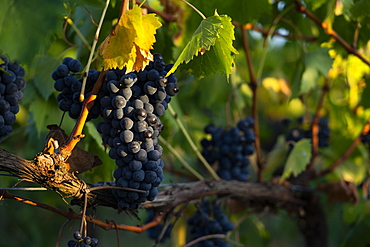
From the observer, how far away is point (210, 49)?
87 cm

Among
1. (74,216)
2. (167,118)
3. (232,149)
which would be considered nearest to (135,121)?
(74,216)

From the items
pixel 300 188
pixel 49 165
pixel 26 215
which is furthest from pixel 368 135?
pixel 26 215

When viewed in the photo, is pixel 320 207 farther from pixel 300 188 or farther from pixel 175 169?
pixel 175 169

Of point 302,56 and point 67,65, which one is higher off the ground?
point 302,56

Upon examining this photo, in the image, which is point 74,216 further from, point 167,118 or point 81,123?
point 167,118

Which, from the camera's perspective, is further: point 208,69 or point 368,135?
point 368,135

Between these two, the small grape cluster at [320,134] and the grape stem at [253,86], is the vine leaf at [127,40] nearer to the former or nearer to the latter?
the grape stem at [253,86]

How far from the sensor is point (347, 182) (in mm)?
1809

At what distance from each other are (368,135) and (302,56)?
0.43m

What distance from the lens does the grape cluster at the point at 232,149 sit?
60.7 inches

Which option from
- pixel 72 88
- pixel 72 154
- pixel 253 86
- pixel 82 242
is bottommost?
→ pixel 82 242

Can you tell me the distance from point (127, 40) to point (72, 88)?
16cm

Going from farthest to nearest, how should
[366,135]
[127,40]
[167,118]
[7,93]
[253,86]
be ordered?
[366,135] → [253,86] → [167,118] → [7,93] → [127,40]

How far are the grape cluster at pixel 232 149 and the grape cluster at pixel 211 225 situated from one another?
0.16 metres
